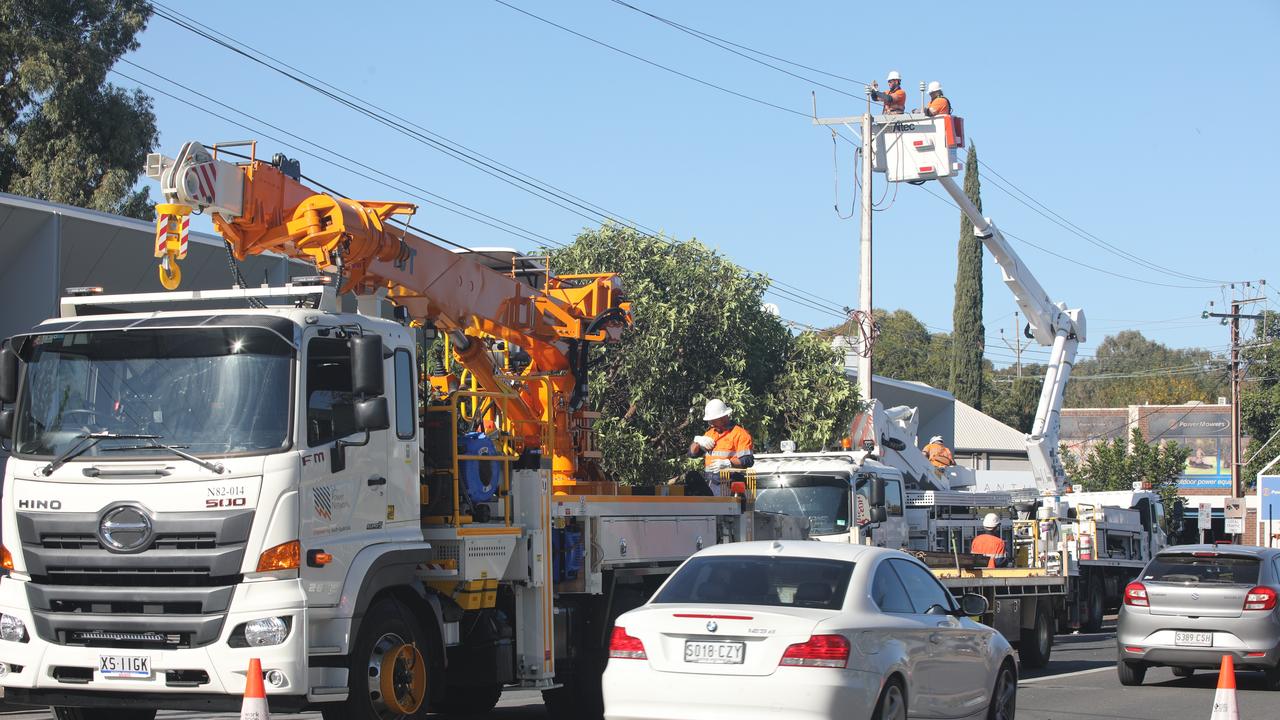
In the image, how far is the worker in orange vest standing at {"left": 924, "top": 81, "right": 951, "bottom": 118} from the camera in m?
27.4

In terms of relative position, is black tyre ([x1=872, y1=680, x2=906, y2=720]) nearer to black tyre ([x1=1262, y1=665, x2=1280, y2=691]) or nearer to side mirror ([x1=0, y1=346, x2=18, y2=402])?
side mirror ([x1=0, y1=346, x2=18, y2=402])

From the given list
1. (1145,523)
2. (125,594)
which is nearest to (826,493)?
(125,594)

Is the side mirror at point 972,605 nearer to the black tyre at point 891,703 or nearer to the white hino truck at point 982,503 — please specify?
the black tyre at point 891,703

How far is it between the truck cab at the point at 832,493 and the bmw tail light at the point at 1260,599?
4.57 metres

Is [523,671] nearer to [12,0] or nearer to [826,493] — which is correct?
[826,493]

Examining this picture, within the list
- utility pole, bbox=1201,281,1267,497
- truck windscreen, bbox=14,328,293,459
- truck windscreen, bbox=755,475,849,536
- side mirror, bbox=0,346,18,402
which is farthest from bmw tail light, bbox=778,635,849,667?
utility pole, bbox=1201,281,1267,497

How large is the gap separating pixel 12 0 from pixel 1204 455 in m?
63.2

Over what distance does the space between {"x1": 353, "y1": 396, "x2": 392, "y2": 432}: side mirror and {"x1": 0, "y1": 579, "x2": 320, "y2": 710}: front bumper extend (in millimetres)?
1084

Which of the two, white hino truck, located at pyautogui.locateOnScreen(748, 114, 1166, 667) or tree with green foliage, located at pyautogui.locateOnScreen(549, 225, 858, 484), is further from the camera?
tree with green foliage, located at pyautogui.locateOnScreen(549, 225, 858, 484)

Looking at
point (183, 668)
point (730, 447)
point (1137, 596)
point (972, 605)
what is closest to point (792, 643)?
point (972, 605)

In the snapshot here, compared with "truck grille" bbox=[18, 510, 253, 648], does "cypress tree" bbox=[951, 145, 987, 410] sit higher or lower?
higher

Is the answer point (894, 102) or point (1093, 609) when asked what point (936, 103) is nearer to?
point (894, 102)

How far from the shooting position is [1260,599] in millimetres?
15492

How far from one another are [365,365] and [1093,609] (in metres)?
22.0
